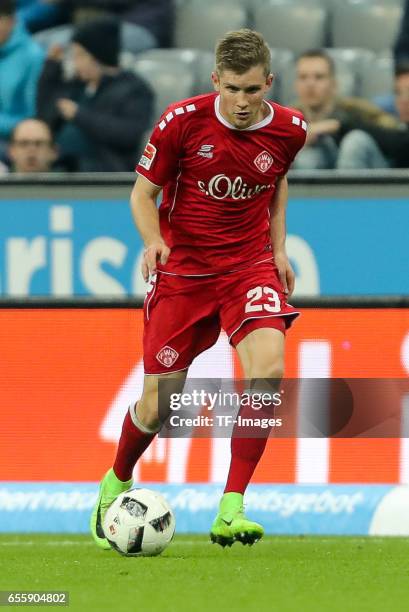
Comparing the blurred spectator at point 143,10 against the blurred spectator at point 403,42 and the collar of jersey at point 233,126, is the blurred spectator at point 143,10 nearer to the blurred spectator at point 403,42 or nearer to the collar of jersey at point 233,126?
the blurred spectator at point 403,42

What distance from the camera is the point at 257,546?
6188 millimetres

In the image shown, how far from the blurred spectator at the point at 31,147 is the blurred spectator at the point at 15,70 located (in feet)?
2.67

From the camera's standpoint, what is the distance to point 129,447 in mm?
6078

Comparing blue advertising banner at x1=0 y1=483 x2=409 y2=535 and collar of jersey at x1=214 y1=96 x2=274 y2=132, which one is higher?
collar of jersey at x1=214 y1=96 x2=274 y2=132

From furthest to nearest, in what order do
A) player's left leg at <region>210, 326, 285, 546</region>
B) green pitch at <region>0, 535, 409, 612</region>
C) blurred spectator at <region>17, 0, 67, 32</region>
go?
blurred spectator at <region>17, 0, 67, 32</region>, player's left leg at <region>210, 326, 285, 546</region>, green pitch at <region>0, 535, 409, 612</region>

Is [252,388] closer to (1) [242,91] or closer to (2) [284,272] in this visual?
(2) [284,272]

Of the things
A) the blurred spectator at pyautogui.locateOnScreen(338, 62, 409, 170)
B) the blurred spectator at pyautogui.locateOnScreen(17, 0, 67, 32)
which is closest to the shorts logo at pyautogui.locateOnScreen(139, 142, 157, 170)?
the blurred spectator at pyautogui.locateOnScreen(338, 62, 409, 170)

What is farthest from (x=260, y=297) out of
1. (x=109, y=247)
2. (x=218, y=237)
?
(x=109, y=247)

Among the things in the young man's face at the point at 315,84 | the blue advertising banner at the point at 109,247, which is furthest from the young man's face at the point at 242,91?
the young man's face at the point at 315,84

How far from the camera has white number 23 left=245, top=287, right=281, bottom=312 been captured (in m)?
5.82

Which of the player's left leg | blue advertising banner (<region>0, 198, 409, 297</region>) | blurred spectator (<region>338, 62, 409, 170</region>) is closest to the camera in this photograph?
the player's left leg

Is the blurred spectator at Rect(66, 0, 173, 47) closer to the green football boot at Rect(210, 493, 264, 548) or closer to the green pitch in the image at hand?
the green pitch

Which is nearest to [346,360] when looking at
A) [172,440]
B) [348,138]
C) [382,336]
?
[382,336]

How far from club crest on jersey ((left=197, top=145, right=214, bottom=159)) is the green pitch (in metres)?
1.60
